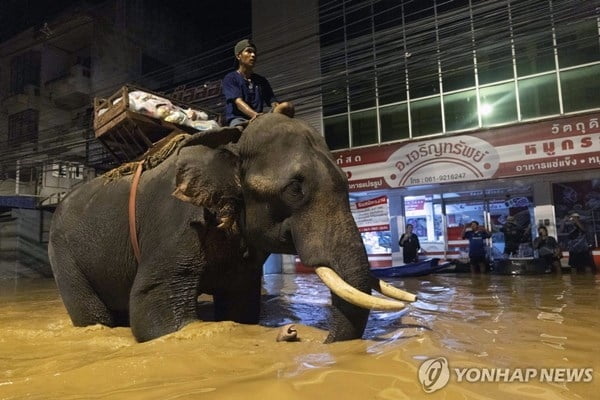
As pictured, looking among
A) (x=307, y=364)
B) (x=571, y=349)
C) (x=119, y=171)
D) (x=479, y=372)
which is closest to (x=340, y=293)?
(x=307, y=364)

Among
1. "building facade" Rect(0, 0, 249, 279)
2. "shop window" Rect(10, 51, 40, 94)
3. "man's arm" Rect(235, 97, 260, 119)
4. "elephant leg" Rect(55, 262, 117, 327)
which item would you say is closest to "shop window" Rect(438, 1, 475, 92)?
"man's arm" Rect(235, 97, 260, 119)

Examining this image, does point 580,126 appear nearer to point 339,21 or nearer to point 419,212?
point 419,212

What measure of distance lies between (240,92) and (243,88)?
0.07 metres

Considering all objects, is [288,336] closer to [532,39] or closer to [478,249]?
[478,249]

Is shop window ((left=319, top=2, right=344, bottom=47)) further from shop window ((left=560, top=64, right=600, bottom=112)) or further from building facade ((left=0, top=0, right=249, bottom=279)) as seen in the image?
shop window ((left=560, top=64, right=600, bottom=112))

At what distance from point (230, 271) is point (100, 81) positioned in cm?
2090

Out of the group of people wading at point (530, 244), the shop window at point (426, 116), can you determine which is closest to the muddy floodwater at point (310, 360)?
the group of people wading at point (530, 244)

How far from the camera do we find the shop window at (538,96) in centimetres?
1215

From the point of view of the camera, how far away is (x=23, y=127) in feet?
77.2

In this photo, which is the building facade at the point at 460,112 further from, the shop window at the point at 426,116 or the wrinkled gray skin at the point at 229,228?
the wrinkled gray skin at the point at 229,228

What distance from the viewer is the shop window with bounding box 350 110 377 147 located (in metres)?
14.8

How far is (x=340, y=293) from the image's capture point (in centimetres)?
249

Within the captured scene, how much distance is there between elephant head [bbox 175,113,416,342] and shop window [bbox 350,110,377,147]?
466 inches

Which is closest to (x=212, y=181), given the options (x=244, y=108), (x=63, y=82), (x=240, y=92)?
(x=244, y=108)
